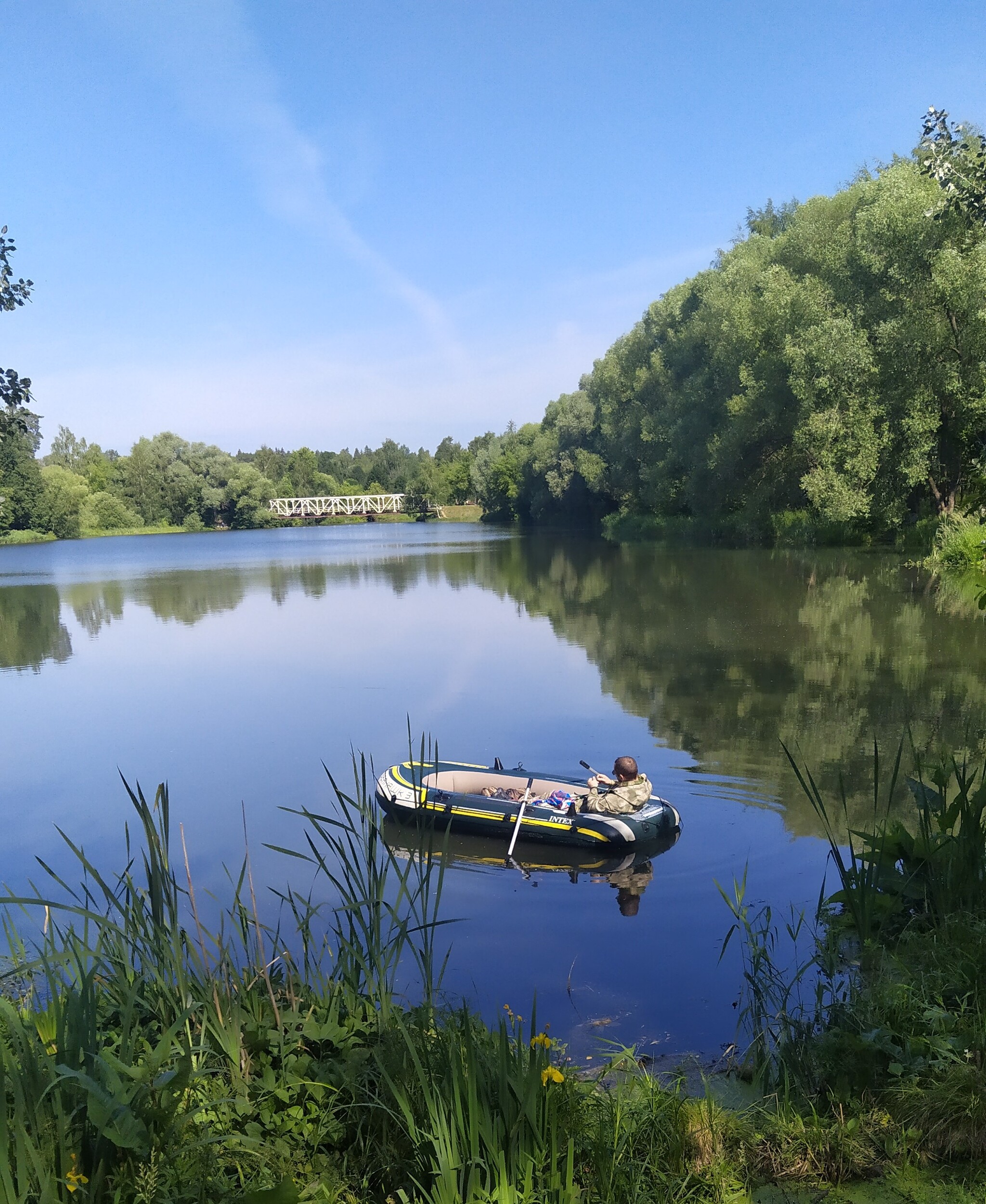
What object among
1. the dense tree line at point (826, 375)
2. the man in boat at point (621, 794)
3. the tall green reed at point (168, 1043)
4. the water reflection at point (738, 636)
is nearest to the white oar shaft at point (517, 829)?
the man in boat at point (621, 794)

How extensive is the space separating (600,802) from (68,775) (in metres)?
6.63

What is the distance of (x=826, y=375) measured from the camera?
24.6 meters

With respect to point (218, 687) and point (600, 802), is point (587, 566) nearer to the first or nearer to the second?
point (218, 687)

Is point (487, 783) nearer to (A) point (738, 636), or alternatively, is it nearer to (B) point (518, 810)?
(B) point (518, 810)

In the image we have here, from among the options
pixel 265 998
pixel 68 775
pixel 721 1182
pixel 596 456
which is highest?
pixel 596 456

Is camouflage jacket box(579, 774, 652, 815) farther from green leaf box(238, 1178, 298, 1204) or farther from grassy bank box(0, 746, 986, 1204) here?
green leaf box(238, 1178, 298, 1204)

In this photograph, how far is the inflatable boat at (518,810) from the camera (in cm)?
770

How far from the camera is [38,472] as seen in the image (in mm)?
68750

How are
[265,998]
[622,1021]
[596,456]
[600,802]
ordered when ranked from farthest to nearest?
1. [596,456]
2. [600,802]
3. [622,1021]
4. [265,998]

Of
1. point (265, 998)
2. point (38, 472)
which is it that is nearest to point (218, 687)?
point (265, 998)

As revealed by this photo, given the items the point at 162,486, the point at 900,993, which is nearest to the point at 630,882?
the point at 900,993

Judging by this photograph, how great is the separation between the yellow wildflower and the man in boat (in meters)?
5.81

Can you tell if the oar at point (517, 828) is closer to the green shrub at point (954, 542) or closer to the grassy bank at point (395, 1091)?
the grassy bank at point (395, 1091)

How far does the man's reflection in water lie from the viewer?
22.6 feet
